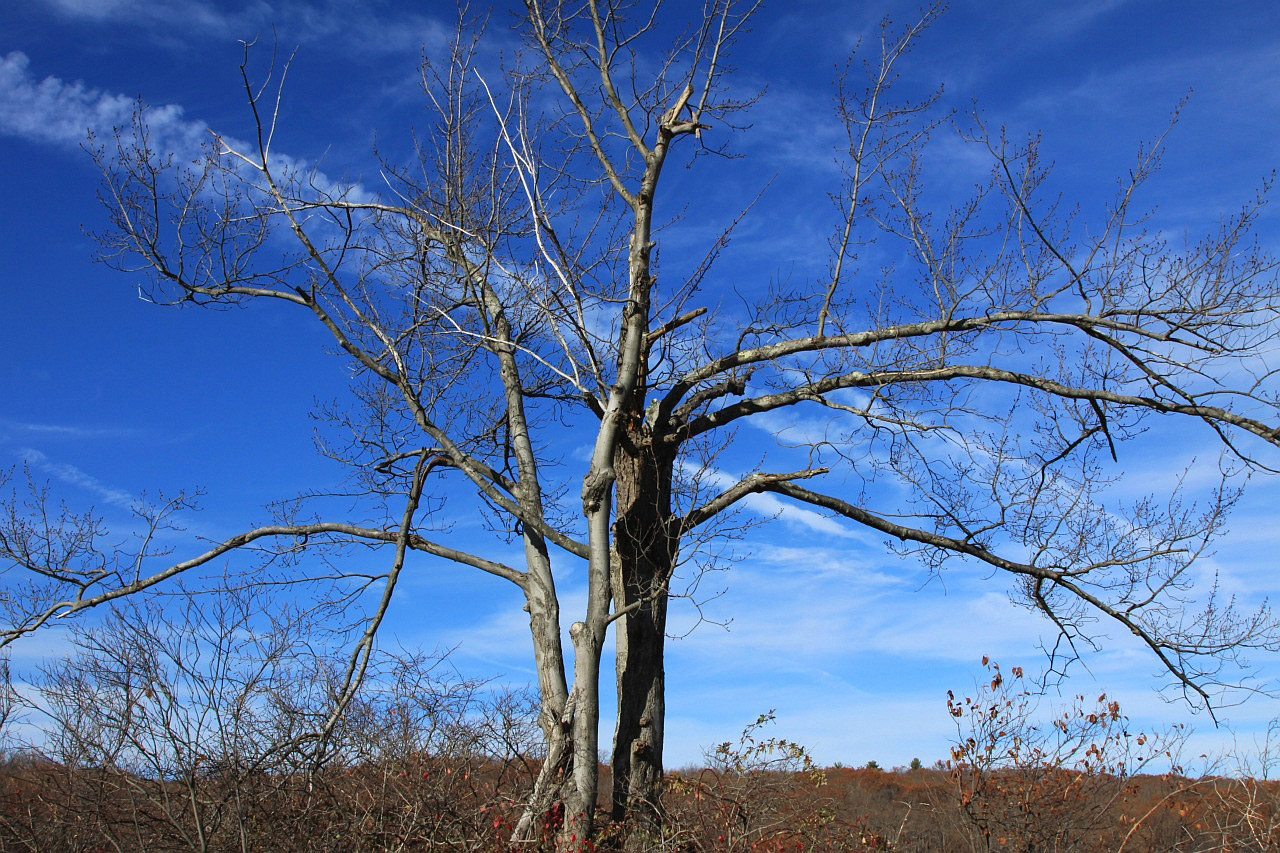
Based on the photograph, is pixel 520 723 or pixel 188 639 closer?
pixel 188 639

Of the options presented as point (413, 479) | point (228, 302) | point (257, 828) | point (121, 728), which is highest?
point (228, 302)

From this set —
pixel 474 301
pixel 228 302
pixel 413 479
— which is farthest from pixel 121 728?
pixel 474 301

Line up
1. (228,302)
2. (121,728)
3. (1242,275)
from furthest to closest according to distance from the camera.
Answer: (228,302) < (1242,275) < (121,728)

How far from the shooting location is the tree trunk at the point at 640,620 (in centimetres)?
781

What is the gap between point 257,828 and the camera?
7.21 meters

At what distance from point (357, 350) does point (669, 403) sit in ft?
9.96

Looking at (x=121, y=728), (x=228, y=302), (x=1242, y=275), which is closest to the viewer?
(x=121, y=728)

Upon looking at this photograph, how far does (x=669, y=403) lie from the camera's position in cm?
892

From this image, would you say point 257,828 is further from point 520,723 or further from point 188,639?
point 520,723

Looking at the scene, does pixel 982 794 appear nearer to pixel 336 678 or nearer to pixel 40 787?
pixel 336 678

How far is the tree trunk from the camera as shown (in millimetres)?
7812

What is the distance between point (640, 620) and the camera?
26.9ft

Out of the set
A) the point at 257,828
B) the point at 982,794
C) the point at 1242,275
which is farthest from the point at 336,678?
the point at 1242,275

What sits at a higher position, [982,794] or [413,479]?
[413,479]
